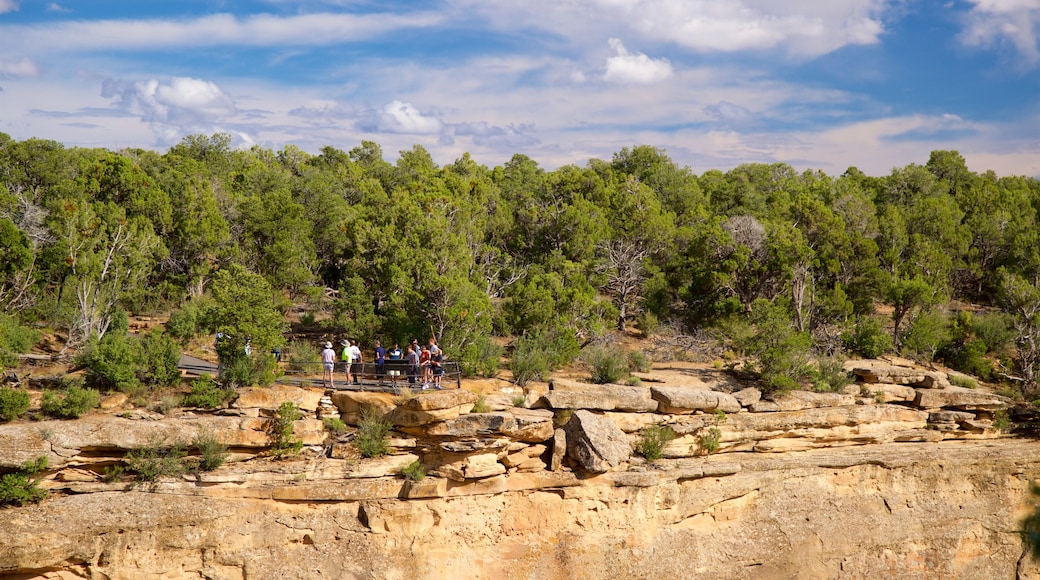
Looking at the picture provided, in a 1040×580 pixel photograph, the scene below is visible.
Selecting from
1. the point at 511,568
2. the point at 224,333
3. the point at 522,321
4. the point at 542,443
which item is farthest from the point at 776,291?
the point at 224,333

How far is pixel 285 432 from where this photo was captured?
62.8ft

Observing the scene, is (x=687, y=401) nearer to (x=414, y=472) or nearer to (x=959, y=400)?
(x=414, y=472)

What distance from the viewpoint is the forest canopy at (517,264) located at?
78.7ft

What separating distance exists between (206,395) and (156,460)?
2.11 metres

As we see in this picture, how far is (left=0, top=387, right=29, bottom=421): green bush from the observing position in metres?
17.4

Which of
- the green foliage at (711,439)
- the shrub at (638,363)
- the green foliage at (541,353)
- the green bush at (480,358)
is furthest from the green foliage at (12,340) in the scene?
the green foliage at (711,439)

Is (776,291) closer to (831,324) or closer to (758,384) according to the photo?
(831,324)

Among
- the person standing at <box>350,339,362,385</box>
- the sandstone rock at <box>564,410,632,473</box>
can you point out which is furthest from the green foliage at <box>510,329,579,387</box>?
the person standing at <box>350,339,362,385</box>

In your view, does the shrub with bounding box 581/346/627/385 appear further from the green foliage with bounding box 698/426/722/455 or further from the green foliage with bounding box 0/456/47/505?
the green foliage with bounding box 0/456/47/505

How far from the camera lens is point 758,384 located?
80.6 ft

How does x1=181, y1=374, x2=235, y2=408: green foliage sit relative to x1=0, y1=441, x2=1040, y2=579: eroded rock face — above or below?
above

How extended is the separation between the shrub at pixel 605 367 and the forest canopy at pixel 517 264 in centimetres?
116

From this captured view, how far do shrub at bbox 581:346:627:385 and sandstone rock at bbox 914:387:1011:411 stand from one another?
403 inches

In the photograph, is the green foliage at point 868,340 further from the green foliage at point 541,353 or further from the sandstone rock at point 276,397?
the sandstone rock at point 276,397
